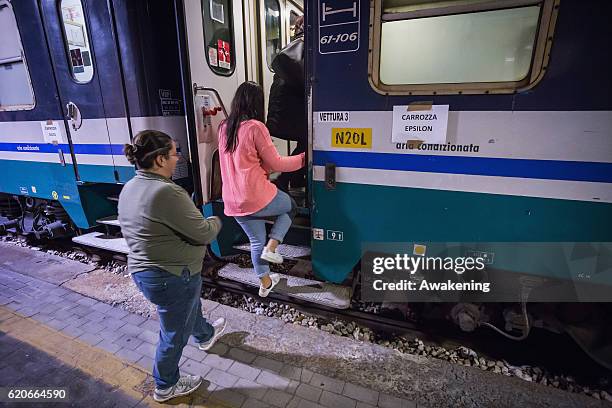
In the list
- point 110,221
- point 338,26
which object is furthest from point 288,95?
point 110,221

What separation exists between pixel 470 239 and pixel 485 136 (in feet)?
2.41

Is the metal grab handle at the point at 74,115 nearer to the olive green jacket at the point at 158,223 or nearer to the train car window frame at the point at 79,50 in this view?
the train car window frame at the point at 79,50

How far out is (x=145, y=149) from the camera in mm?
1794

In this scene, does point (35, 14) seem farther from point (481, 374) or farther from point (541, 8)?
point (481, 374)

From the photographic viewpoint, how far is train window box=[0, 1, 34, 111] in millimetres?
4047

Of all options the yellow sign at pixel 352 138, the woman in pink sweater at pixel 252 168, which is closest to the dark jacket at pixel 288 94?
the woman in pink sweater at pixel 252 168

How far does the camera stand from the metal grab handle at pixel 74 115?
3.85 metres

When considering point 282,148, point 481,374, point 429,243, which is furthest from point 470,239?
point 282,148

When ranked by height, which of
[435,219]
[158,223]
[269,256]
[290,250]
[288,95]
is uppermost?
[288,95]

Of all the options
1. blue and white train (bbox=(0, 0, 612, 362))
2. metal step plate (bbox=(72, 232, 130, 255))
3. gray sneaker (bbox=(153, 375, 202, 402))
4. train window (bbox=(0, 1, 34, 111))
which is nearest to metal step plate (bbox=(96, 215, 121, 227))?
metal step plate (bbox=(72, 232, 130, 255))

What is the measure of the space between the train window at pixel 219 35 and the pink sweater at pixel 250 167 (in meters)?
1.10

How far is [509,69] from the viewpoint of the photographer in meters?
2.07

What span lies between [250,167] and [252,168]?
0.02 m

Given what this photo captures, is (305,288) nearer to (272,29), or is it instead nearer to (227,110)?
(227,110)
